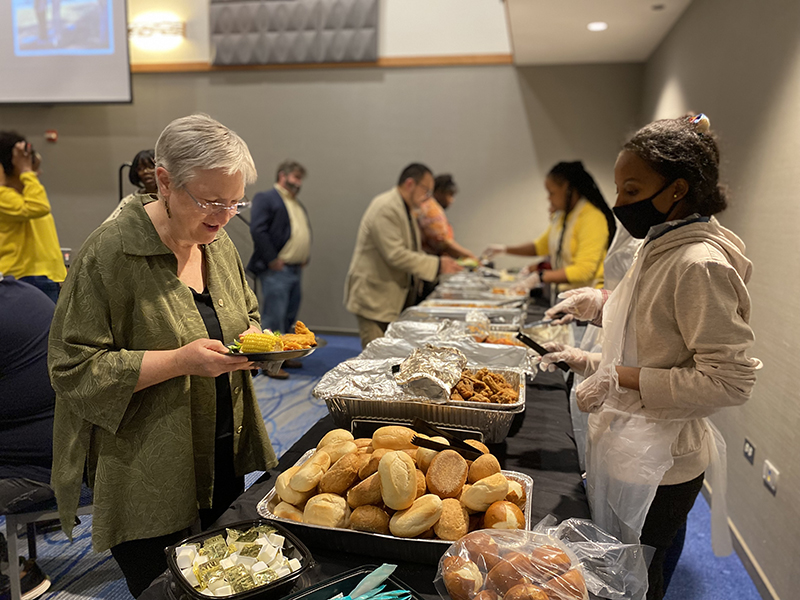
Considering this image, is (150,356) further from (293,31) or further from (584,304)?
(293,31)

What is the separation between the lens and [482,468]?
3.19 feet

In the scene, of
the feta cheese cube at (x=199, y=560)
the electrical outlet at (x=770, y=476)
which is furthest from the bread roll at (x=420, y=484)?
the electrical outlet at (x=770, y=476)

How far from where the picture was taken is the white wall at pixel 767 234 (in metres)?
1.84

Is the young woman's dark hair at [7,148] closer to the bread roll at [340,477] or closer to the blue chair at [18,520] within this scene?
the blue chair at [18,520]

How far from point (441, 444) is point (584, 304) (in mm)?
755

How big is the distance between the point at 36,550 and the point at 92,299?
1.56 meters

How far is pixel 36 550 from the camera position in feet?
6.86

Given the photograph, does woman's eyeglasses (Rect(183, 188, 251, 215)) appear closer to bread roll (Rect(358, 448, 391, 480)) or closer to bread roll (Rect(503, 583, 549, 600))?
bread roll (Rect(358, 448, 391, 480))

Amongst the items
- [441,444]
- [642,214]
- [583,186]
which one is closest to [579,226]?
[583,186]

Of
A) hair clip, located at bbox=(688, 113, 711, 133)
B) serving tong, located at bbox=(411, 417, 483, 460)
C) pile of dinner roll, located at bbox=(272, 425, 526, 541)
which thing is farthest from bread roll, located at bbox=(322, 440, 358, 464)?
hair clip, located at bbox=(688, 113, 711, 133)

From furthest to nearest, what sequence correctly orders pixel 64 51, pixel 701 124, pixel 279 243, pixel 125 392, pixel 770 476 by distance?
pixel 279 243 → pixel 64 51 → pixel 770 476 → pixel 701 124 → pixel 125 392

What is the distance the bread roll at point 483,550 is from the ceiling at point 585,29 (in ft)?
10.8

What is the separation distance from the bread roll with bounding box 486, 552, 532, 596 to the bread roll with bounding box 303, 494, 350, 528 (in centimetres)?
25

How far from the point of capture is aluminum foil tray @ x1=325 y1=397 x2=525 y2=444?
52.1 inches
